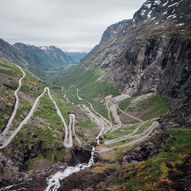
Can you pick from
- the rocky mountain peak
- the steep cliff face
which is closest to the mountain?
the steep cliff face

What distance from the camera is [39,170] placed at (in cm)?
5066

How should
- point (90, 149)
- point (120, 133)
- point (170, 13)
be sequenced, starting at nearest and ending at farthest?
1. point (90, 149)
2. point (120, 133)
3. point (170, 13)

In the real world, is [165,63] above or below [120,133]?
above

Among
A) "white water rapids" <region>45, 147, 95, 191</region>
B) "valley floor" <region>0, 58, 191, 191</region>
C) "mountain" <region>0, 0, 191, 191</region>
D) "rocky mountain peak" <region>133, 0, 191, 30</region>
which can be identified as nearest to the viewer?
"valley floor" <region>0, 58, 191, 191</region>

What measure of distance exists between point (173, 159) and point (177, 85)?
229ft

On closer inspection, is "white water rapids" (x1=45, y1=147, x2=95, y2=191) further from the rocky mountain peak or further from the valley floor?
the rocky mountain peak

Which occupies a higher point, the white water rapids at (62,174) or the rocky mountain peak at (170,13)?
the rocky mountain peak at (170,13)

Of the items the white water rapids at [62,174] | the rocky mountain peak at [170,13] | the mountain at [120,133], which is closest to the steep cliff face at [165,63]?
the rocky mountain peak at [170,13]

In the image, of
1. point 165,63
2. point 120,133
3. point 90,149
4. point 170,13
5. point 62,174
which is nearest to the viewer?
point 62,174

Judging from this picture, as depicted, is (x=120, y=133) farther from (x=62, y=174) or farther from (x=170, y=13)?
(x=170, y=13)

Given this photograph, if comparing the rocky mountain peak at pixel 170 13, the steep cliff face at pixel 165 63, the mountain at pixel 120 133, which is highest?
the rocky mountain peak at pixel 170 13

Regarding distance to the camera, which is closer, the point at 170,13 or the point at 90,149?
the point at 90,149

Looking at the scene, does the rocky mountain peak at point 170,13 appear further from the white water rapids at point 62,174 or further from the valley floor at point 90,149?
the white water rapids at point 62,174

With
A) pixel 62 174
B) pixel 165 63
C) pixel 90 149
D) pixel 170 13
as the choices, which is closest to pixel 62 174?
pixel 62 174
